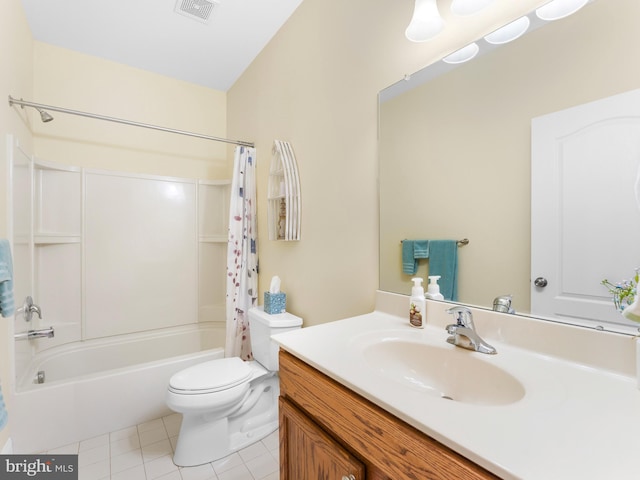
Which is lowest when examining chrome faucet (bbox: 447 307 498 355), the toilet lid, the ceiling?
the toilet lid

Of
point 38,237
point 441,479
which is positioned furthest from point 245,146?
point 441,479

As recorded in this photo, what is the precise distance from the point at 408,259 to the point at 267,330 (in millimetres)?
949

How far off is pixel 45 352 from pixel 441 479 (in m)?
2.71

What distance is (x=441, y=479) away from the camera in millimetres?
501

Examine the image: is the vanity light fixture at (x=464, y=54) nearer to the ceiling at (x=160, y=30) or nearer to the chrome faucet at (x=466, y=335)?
the chrome faucet at (x=466, y=335)

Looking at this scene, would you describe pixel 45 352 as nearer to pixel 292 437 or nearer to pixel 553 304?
pixel 292 437

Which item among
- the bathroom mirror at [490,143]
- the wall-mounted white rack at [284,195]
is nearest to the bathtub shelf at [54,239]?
the wall-mounted white rack at [284,195]

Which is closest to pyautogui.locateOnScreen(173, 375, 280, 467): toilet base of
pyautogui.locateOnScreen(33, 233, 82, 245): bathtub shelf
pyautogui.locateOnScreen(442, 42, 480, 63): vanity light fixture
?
pyautogui.locateOnScreen(33, 233, 82, 245): bathtub shelf

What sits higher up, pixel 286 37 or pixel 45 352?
pixel 286 37

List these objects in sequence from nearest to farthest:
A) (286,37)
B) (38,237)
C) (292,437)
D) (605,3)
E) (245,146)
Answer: (605,3) < (292,437) < (286,37) < (38,237) < (245,146)

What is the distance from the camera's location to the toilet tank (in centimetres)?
171

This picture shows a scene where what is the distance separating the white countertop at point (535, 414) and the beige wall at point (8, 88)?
165cm

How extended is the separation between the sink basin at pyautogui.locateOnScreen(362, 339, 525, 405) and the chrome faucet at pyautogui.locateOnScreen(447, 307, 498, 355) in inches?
0.8
